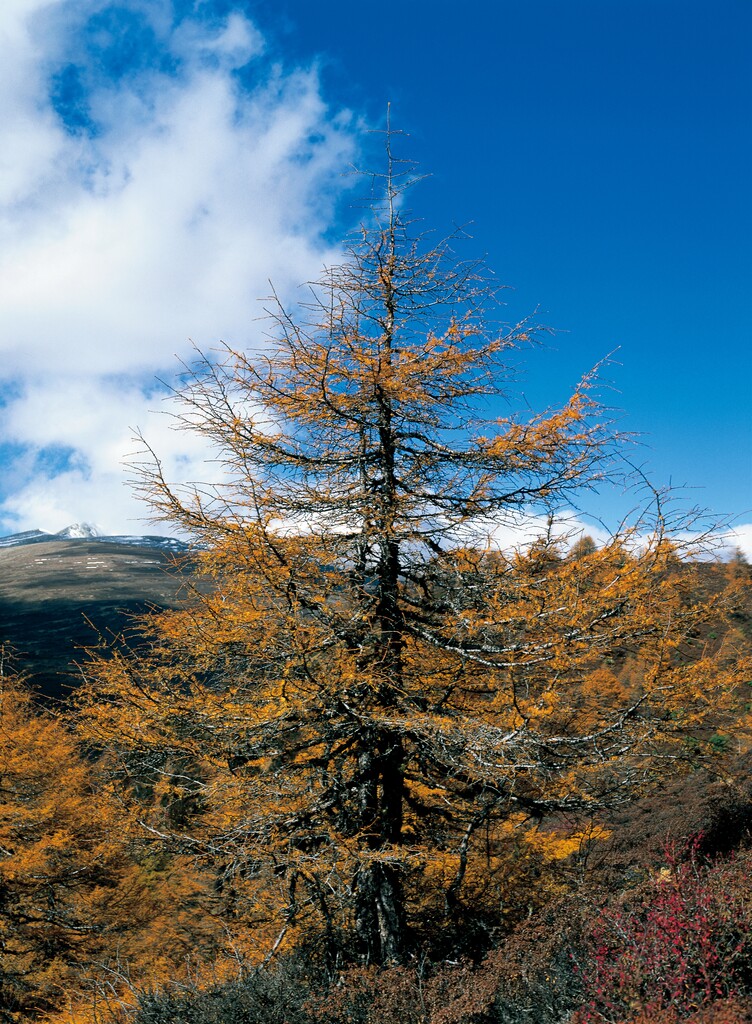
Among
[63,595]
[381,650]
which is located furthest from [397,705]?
[63,595]

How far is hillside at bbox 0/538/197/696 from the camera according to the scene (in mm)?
77062

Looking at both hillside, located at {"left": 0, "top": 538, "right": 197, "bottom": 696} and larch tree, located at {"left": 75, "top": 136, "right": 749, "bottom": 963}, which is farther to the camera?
hillside, located at {"left": 0, "top": 538, "right": 197, "bottom": 696}

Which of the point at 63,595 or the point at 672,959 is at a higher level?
the point at 63,595

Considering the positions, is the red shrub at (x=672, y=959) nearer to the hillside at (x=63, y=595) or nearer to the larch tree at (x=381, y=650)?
the larch tree at (x=381, y=650)

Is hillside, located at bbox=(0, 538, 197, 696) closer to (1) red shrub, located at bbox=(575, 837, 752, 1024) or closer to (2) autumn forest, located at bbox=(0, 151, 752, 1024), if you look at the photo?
(2) autumn forest, located at bbox=(0, 151, 752, 1024)

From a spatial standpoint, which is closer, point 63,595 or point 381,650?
point 381,650

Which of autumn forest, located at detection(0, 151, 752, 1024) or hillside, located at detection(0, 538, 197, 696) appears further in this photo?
hillside, located at detection(0, 538, 197, 696)

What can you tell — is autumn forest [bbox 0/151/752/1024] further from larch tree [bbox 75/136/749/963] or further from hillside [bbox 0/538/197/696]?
hillside [bbox 0/538/197/696]

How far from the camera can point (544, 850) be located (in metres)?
6.03

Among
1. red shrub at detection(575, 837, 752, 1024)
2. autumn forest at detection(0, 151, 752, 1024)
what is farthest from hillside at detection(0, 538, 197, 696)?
red shrub at detection(575, 837, 752, 1024)

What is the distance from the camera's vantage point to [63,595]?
107062mm

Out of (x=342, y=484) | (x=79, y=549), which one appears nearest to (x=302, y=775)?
(x=342, y=484)

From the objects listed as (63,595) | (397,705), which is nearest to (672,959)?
(397,705)

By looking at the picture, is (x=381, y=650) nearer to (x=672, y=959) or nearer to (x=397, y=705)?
(x=397, y=705)
